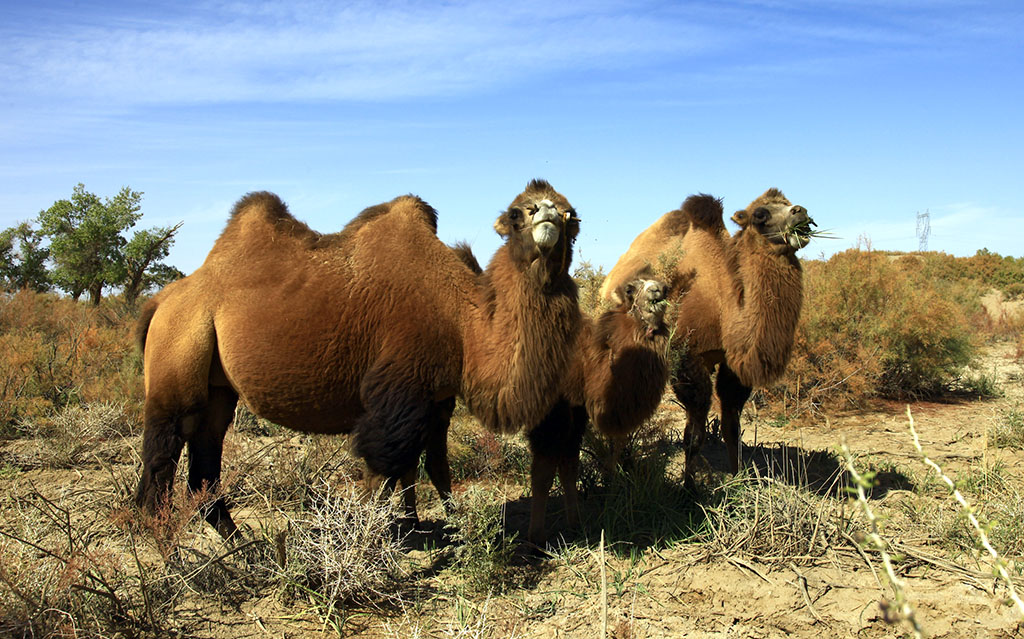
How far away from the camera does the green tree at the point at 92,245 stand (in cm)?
2078

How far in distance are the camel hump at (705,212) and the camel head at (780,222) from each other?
502mm

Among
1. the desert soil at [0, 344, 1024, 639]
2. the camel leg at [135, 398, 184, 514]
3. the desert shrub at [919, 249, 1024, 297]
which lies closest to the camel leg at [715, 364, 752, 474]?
the desert soil at [0, 344, 1024, 639]

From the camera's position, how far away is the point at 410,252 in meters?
5.32

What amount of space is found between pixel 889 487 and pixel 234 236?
6341 mm

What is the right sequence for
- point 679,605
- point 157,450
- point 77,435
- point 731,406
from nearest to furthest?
1. point 679,605
2. point 157,450
3. point 731,406
4. point 77,435

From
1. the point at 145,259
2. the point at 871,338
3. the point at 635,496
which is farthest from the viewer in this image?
the point at 145,259

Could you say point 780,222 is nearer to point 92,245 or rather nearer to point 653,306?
point 653,306

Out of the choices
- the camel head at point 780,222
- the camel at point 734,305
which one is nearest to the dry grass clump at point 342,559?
the camel at point 734,305

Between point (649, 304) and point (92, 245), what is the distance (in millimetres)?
20247

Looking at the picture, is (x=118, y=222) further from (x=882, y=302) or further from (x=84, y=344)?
(x=882, y=302)

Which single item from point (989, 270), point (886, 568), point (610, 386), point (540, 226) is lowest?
point (886, 568)

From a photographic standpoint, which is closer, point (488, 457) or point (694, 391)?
point (694, 391)

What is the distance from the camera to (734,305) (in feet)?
22.2

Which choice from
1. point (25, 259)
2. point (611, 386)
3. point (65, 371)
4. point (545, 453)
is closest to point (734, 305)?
point (611, 386)
